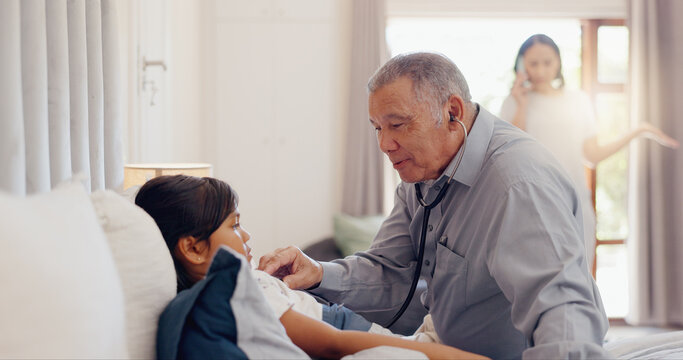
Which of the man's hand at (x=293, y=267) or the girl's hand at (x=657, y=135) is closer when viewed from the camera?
the man's hand at (x=293, y=267)

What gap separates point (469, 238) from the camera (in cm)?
155

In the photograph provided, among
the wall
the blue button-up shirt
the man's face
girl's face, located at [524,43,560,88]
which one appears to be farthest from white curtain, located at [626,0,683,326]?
the man's face

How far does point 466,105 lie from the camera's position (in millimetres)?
1634

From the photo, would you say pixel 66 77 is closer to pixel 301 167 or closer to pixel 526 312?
pixel 526 312

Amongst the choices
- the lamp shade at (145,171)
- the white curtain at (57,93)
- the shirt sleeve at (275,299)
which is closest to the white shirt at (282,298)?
the shirt sleeve at (275,299)

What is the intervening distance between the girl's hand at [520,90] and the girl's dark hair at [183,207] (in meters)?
2.55

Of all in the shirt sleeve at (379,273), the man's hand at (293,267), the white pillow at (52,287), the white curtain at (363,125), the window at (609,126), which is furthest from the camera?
the window at (609,126)

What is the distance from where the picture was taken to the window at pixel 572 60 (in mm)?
4570

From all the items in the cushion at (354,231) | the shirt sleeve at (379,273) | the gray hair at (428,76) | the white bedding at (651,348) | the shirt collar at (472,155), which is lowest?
the cushion at (354,231)

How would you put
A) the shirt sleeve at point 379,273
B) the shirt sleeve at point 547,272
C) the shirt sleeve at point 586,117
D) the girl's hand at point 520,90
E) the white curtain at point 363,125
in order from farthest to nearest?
the white curtain at point 363,125 < the shirt sleeve at point 586,117 < the girl's hand at point 520,90 < the shirt sleeve at point 379,273 < the shirt sleeve at point 547,272

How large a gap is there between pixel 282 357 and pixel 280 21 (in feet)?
11.8

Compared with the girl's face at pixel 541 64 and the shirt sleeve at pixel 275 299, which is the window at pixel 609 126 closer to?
the girl's face at pixel 541 64

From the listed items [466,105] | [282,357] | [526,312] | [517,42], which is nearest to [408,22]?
[517,42]

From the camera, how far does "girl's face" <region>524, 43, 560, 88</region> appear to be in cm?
337
